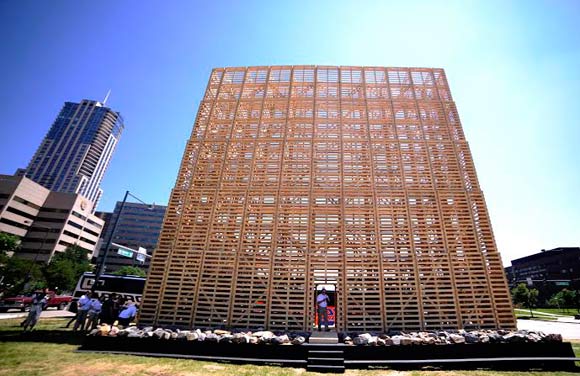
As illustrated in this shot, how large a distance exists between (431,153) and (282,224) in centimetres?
924

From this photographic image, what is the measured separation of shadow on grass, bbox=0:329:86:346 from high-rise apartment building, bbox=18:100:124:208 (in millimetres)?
135984

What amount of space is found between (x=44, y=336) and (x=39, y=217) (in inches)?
2569

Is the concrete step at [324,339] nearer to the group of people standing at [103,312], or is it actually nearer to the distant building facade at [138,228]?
the group of people standing at [103,312]

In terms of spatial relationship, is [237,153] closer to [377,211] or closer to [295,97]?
[295,97]

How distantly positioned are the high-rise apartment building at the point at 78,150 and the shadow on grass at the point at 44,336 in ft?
446

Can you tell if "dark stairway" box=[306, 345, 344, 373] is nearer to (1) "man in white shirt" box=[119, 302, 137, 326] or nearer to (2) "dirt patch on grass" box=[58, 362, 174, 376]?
(2) "dirt patch on grass" box=[58, 362, 174, 376]

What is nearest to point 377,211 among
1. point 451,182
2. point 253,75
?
point 451,182

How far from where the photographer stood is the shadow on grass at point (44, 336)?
347 inches

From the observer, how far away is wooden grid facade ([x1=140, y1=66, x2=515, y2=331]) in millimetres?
10758

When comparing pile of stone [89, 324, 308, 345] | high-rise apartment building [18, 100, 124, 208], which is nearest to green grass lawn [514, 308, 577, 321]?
pile of stone [89, 324, 308, 345]

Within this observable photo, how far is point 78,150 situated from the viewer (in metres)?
126

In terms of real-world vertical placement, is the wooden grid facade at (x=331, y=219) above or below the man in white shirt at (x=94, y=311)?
above

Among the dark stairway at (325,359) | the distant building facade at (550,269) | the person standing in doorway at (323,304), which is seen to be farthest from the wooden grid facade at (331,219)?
the distant building facade at (550,269)

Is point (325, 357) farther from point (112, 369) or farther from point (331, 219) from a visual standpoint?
point (331, 219)
